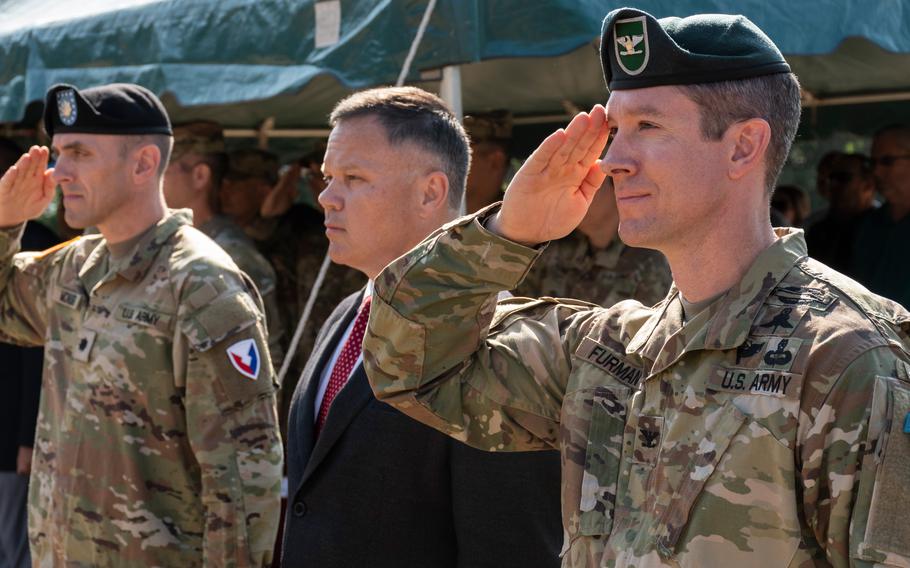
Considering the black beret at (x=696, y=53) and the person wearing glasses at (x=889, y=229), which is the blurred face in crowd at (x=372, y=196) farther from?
the person wearing glasses at (x=889, y=229)

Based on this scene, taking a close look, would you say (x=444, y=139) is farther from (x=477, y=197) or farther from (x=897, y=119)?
(x=897, y=119)

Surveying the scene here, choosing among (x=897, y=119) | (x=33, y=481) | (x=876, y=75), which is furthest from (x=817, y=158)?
(x=33, y=481)

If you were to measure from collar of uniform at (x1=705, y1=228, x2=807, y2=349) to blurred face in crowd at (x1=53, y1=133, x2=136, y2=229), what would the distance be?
91.3 inches

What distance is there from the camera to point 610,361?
1.87m

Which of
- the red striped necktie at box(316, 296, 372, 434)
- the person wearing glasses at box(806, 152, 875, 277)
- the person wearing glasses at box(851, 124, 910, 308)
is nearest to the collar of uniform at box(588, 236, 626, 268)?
the person wearing glasses at box(851, 124, 910, 308)

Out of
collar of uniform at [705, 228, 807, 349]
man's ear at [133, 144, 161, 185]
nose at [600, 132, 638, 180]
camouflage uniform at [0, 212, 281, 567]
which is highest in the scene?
man's ear at [133, 144, 161, 185]

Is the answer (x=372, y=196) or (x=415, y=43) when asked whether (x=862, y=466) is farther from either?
(x=415, y=43)

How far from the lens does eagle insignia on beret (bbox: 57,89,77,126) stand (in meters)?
3.67

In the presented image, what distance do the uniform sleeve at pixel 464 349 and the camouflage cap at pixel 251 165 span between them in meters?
4.49

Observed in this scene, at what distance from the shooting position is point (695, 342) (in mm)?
1712

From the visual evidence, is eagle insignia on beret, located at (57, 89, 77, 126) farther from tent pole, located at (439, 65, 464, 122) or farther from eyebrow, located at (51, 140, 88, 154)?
tent pole, located at (439, 65, 464, 122)

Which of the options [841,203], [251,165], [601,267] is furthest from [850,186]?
[251,165]

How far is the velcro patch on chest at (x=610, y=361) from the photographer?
1.83 metres

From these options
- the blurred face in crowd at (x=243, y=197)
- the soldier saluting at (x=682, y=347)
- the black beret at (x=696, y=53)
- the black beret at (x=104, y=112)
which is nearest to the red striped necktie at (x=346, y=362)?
the soldier saluting at (x=682, y=347)
